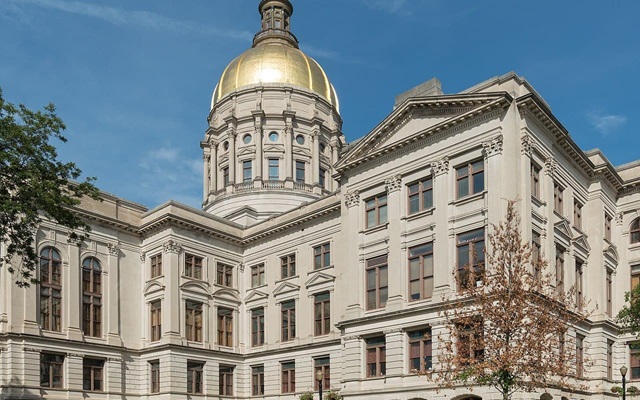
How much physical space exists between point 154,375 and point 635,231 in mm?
33063

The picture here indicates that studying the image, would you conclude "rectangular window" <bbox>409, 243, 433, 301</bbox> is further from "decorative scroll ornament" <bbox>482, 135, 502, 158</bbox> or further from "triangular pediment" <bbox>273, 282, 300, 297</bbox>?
"triangular pediment" <bbox>273, 282, 300, 297</bbox>

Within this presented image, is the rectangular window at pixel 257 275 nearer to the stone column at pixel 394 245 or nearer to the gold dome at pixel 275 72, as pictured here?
the stone column at pixel 394 245

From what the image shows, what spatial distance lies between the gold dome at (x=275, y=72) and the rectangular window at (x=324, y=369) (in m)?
35.0

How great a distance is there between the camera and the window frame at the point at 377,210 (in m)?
39.7

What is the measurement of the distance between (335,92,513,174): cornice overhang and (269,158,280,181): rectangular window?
25923 millimetres

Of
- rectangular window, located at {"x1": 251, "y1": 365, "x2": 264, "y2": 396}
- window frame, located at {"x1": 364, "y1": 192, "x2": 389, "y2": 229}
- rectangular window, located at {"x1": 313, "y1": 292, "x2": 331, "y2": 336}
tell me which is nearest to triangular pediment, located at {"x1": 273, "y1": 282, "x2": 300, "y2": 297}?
rectangular window, located at {"x1": 313, "y1": 292, "x2": 331, "y2": 336}

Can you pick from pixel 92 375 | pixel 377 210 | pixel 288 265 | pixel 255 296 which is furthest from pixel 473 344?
pixel 92 375

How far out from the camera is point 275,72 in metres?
72.1

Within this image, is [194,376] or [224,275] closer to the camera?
[194,376]

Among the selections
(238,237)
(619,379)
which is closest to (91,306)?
(238,237)

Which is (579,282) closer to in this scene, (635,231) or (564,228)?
(564,228)

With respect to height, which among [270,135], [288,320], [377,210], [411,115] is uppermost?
[270,135]

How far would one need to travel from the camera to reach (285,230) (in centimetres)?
5000

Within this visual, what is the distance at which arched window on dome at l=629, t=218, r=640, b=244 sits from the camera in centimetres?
4181
